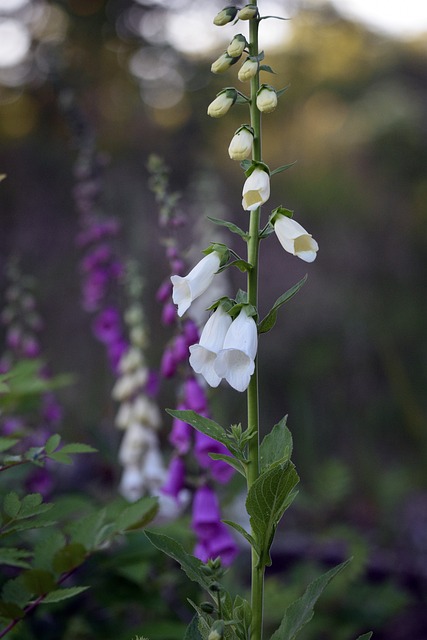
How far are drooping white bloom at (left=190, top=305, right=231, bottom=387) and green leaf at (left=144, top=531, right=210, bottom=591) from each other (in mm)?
199

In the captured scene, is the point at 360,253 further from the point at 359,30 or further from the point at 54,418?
the point at 54,418

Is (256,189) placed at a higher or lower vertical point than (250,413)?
higher

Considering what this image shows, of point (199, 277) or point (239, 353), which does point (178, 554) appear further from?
point (199, 277)

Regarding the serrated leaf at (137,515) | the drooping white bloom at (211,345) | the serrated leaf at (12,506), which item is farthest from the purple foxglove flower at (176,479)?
the serrated leaf at (12,506)

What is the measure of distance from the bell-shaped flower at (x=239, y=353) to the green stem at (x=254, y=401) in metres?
0.02

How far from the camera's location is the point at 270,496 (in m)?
0.79

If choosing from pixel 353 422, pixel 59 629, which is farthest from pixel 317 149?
pixel 59 629

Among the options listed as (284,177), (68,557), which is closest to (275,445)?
(68,557)

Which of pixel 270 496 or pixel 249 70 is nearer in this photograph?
pixel 270 496

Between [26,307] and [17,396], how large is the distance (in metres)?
0.69

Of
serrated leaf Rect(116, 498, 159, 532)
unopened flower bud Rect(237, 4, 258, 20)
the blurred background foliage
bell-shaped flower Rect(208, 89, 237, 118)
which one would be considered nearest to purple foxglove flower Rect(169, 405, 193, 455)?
serrated leaf Rect(116, 498, 159, 532)

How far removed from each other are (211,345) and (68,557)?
314 millimetres

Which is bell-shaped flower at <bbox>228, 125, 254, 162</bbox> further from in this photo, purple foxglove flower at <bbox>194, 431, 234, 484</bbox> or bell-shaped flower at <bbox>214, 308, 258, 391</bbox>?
purple foxglove flower at <bbox>194, 431, 234, 484</bbox>

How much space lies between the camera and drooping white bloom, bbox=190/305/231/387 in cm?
91
